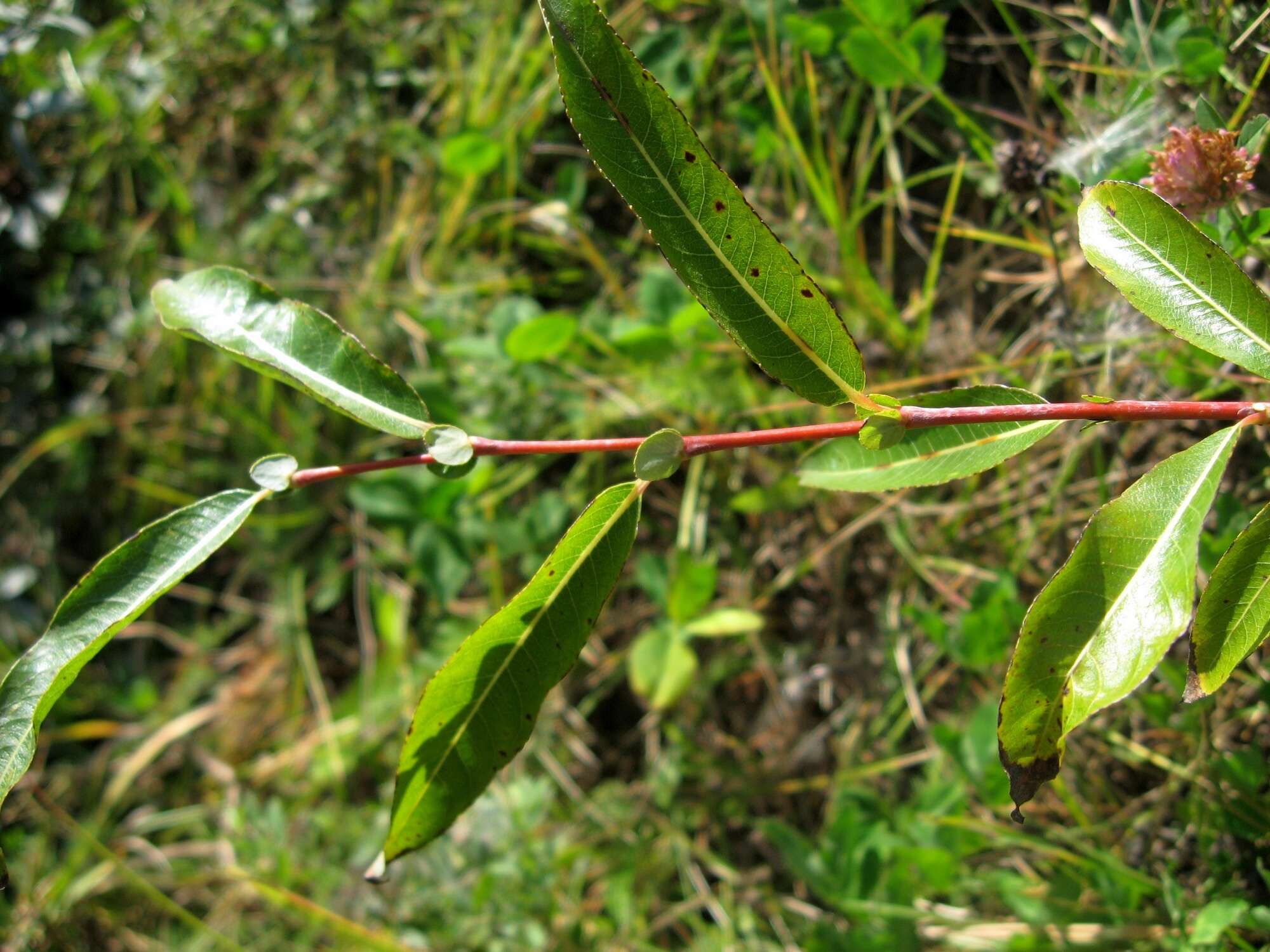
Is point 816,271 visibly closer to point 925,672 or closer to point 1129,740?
point 925,672

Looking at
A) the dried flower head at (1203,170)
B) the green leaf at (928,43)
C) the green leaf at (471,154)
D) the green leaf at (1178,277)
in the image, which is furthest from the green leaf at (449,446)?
the green leaf at (471,154)

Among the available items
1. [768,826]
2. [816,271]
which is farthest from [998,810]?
[816,271]

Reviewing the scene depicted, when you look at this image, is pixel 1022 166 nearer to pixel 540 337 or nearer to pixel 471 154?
pixel 540 337

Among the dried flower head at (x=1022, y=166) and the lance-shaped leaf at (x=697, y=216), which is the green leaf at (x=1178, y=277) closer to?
the lance-shaped leaf at (x=697, y=216)

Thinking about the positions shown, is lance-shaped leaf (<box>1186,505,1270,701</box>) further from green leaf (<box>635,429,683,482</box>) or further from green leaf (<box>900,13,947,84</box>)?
green leaf (<box>900,13,947,84</box>)

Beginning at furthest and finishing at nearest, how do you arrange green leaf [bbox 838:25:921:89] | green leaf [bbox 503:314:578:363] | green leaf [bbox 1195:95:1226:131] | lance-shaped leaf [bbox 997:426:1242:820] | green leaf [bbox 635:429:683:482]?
1. green leaf [bbox 503:314:578:363]
2. green leaf [bbox 838:25:921:89]
3. green leaf [bbox 1195:95:1226:131]
4. green leaf [bbox 635:429:683:482]
5. lance-shaped leaf [bbox 997:426:1242:820]

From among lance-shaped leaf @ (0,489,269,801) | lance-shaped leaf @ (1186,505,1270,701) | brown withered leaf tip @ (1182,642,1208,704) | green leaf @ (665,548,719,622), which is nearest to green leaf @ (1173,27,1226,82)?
lance-shaped leaf @ (1186,505,1270,701)

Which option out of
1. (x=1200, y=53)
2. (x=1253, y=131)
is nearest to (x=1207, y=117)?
(x=1253, y=131)
